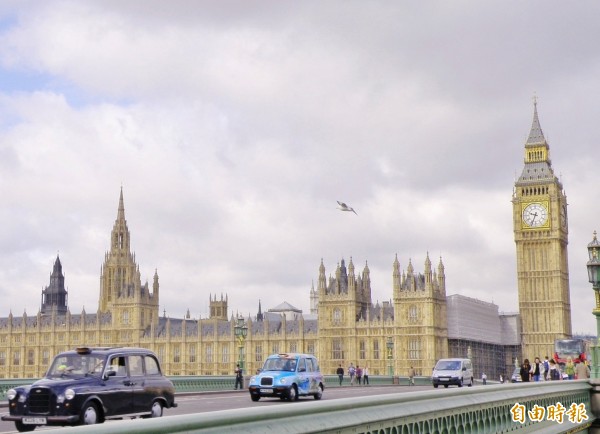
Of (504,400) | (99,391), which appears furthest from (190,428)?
(99,391)

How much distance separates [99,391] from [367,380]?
146ft

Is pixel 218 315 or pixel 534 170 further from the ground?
pixel 534 170

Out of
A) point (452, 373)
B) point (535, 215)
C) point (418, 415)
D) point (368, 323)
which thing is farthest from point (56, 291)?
point (418, 415)

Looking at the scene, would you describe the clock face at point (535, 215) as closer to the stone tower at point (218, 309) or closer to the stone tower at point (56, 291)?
the stone tower at point (218, 309)

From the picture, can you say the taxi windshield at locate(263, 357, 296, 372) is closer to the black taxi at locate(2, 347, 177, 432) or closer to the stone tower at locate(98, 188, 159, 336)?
the black taxi at locate(2, 347, 177, 432)

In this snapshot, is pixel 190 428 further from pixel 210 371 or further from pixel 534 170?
pixel 534 170

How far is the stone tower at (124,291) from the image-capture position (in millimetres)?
119812

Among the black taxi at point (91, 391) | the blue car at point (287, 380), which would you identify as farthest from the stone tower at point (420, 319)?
the black taxi at point (91, 391)

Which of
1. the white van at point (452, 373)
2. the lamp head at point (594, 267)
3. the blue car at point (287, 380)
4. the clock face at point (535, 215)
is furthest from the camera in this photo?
the clock face at point (535, 215)

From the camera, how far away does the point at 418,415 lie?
10.6m

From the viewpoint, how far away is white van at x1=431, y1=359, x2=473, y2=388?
140ft

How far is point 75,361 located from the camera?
17.1m

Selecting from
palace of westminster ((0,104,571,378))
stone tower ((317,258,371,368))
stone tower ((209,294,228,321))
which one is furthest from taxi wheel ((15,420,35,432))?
stone tower ((209,294,228,321))

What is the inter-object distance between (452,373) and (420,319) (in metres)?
55.2
